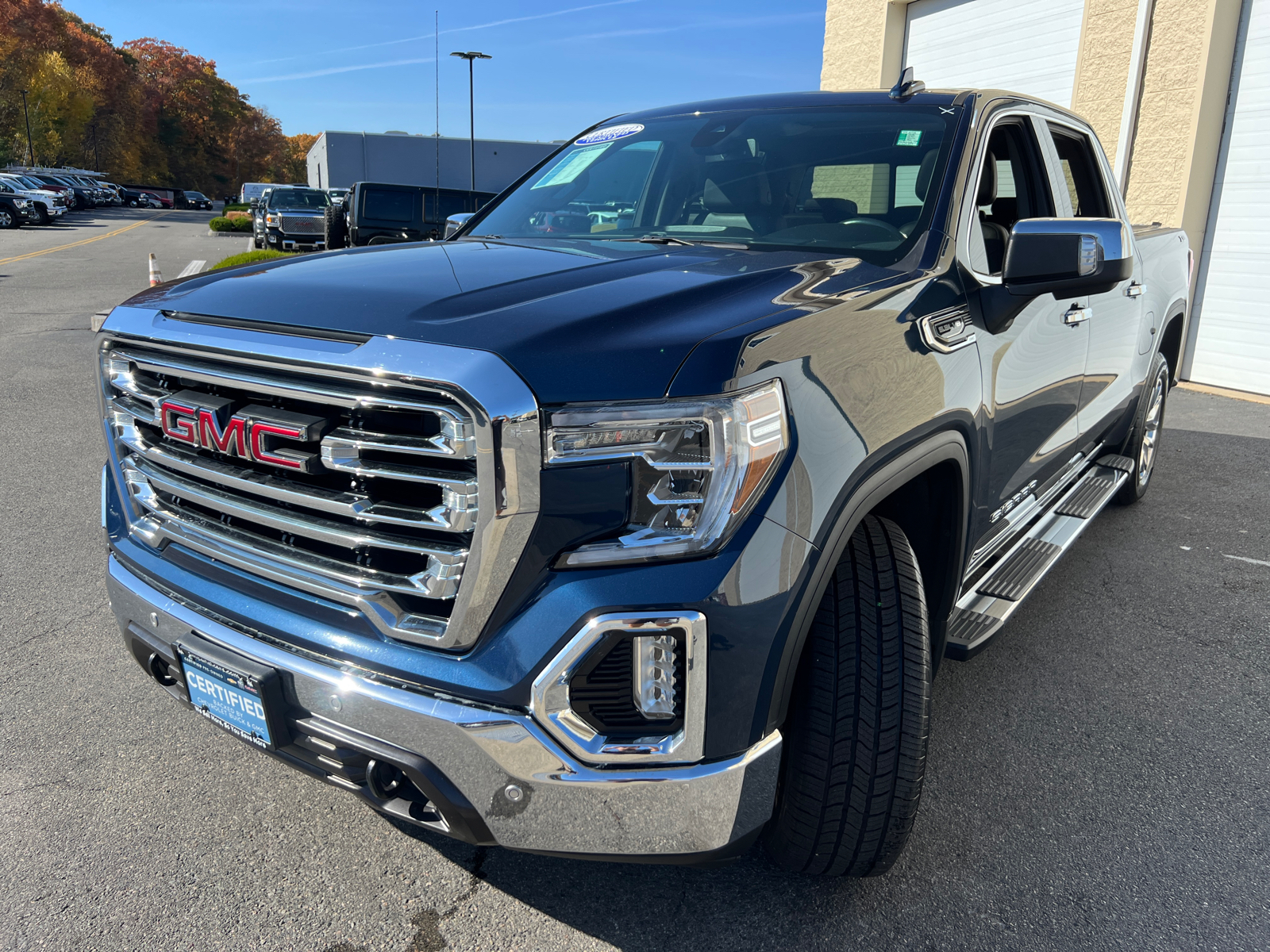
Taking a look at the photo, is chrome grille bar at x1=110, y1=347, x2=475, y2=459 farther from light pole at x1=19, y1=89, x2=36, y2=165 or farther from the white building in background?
light pole at x1=19, y1=89, x2=36, y2=165

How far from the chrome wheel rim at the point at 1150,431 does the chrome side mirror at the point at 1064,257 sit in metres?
2.85

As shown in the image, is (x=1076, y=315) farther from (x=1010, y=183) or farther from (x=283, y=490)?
(x=283, y=490)

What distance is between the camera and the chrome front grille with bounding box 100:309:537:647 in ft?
5.26

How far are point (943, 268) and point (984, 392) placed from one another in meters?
0.34

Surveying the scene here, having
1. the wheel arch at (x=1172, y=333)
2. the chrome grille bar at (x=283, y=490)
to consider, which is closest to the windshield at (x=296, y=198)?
the wheel arch at (x=1172, y=333)

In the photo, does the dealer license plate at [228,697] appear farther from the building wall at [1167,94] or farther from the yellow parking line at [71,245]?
the yellow parking line at [71,245]

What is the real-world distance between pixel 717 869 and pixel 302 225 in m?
23.1

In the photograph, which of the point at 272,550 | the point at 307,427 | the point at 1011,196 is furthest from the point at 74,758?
the point at 1011,196

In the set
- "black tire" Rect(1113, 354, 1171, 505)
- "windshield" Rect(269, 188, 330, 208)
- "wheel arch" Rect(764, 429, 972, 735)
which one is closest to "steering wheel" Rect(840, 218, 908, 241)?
"wheel arch" Rect(764, 429, 972, 735)

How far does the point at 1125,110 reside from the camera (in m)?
9.77

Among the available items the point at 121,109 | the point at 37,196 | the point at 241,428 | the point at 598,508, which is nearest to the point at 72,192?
the point at 37,196

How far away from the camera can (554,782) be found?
1.65m

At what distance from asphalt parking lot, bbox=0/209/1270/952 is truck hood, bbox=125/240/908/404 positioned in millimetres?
1272

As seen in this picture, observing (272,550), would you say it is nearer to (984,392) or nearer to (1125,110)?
(984,392)
